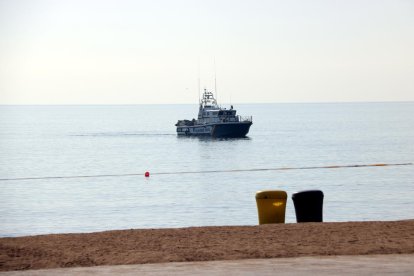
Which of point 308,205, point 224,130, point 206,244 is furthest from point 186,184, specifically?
point 224,130

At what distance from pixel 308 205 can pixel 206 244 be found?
3.57 m

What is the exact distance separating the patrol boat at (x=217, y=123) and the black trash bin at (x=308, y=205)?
370 ft

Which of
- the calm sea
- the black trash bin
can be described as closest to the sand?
the black trash bin

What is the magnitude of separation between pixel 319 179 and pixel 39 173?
30.4 meters

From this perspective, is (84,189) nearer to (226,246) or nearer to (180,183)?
(180,183)

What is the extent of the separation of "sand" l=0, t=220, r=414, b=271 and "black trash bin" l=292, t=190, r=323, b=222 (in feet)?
4.29

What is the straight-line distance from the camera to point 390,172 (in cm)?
7638

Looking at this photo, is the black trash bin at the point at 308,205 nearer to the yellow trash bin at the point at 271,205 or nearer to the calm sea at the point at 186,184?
the yellow trash bin at the point at 271,205

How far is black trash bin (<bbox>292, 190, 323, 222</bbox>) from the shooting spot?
52.2 ft

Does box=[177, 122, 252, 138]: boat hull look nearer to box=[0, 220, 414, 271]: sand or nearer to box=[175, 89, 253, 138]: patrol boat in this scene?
box=[175, 89, 253, 138]: patrol boat

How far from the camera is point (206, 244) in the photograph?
43.0 feet

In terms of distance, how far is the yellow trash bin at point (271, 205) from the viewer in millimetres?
15766

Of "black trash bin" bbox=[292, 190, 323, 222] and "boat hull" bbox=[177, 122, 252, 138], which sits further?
"boat hull" bbox=[177, 122, 252, 138]

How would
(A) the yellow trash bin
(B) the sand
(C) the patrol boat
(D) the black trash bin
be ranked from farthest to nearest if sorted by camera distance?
(C) the patrol boat, (D) the black trash bin, (A) the yellow trash bin, (B) the sand
